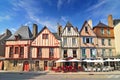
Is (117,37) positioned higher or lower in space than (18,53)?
higher

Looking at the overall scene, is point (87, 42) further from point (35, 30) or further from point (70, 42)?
point (35, 30)

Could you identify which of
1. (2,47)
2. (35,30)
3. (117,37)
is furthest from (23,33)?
(117,37)

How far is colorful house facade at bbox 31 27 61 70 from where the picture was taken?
1260 inches

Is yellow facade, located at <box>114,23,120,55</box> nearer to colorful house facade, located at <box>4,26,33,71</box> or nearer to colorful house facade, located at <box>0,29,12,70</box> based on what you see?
colorful house facade, located at <box>4,26,33,71</box>

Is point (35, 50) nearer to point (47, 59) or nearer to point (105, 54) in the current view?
point (47, 59)

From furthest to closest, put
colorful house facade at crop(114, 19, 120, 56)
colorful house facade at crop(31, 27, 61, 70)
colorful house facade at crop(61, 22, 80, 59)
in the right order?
colorful house facade at crop(114, 19, 120, 56), colorful house facade at crop(61, 22, 80, 59), colorful house facade at crop(31, 27, 61, 70)

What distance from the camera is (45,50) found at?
3250cm

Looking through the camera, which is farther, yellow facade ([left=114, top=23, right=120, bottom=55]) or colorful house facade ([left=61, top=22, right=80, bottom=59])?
yellow facade ([left=114, top=23, right=120, bottom=55])

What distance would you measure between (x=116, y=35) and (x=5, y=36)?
26.3 m

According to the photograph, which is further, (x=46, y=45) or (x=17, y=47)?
(x=17, y=47)

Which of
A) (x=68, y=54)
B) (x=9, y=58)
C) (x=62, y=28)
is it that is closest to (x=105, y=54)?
(x=68, y=54)

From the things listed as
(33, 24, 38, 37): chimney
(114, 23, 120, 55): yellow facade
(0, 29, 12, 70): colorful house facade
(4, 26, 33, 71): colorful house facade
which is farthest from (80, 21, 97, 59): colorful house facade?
(0, 29, 12, 70): colorful house facade

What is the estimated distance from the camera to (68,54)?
32.8 m

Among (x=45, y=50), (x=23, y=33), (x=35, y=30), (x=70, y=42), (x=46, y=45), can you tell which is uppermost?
(x=35, y=30)
